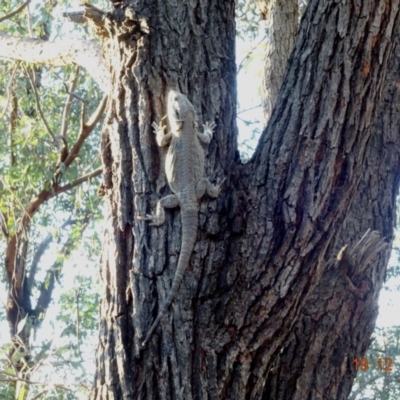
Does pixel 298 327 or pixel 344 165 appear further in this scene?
pixel 298 327

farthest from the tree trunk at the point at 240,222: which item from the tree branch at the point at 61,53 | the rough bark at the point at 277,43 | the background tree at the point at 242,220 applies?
the rough bark at the point at 277,43

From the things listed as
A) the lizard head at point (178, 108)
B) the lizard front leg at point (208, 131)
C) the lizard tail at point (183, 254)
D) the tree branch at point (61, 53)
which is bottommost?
the lizard tail at point (183, 254)

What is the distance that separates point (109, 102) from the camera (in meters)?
3.21

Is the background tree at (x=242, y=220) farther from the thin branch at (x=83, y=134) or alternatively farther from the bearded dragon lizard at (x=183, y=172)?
the thin branch at (x=83, y=134)

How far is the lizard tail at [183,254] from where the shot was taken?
2729mm

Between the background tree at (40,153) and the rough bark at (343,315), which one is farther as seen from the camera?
the background tree at (40,153)

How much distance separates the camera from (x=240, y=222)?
2918mm

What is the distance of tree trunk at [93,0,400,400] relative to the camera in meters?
2.75

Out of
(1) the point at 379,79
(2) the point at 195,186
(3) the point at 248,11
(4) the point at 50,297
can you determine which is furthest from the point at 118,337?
(4) the point at 50,297

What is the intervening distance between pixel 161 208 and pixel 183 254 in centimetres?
24

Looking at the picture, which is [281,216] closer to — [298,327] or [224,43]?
[298,327]

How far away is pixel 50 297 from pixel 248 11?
241 inches

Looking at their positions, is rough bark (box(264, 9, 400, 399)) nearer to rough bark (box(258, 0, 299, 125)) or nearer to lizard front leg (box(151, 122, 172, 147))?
lizard front leg (box(151, 122, 172, 147))

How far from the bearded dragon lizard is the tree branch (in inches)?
16.6
